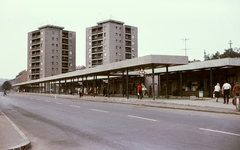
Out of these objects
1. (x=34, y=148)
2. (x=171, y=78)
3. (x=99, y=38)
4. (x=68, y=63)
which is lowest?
(x=34, y=148)

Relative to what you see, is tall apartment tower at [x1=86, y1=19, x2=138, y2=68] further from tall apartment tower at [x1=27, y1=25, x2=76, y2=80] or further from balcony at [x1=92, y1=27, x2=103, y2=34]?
A: tall apartment tower at [x1=27, y1=25, x2=76, y2=80]

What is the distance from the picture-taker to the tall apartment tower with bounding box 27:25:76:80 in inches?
4370

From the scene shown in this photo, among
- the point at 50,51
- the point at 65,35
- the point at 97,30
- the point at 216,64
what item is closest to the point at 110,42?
the point at 97,30

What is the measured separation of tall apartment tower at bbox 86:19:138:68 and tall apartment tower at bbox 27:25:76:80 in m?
13.1

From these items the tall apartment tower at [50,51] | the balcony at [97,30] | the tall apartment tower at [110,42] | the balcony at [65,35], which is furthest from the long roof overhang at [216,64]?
the balcony at [65,35]

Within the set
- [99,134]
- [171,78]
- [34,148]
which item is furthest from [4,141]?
[171,78]

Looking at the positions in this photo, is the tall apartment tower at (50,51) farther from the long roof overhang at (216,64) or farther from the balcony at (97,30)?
the long roof overhang at (216,64)

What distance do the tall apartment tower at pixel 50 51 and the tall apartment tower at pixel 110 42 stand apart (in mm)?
13136

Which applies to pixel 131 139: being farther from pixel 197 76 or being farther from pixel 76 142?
pixel 197 76

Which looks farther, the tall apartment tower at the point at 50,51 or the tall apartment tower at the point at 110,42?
the tall apartment tower at the point at 50,51

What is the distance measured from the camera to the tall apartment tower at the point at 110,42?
100 meters

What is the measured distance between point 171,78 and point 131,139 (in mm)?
36376

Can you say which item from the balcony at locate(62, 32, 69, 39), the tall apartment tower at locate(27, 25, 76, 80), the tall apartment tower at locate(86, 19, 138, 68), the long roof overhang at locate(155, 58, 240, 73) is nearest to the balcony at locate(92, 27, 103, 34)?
the tall apartment tower at locate(86, 19, 138, 68)

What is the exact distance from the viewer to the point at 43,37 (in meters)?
111
